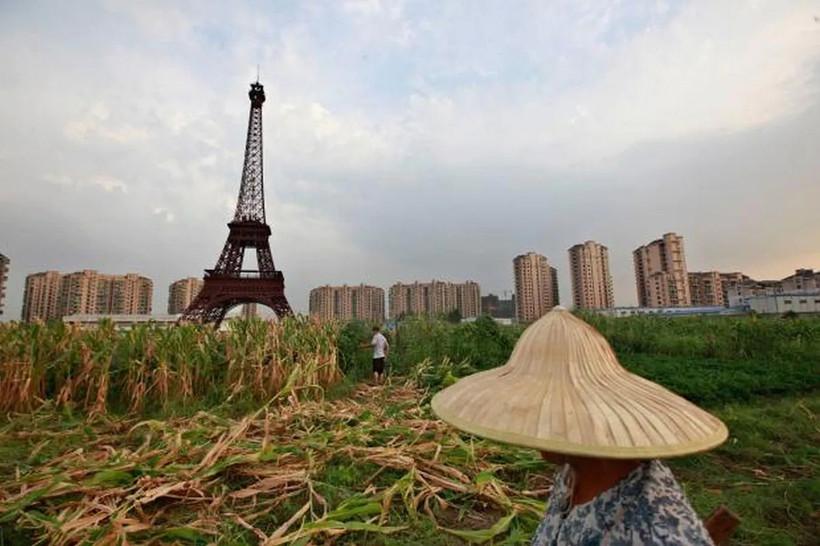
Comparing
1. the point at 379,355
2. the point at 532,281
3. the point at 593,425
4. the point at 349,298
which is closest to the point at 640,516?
the point at 593,425

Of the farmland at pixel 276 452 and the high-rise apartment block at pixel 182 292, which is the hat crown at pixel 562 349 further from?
the high-rise apartment block at pixel 182 292

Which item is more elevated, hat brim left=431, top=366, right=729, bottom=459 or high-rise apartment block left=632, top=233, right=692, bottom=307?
high-rise apartment block left=632, top=233, right=692, bottom=307

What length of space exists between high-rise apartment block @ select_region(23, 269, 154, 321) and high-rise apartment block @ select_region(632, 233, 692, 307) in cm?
5901

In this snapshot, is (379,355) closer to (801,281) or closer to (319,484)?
(319,484)

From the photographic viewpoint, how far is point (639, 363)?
9.48 metres

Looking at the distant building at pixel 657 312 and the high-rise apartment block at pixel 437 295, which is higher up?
the high-rise apartment block at pixel 437 295

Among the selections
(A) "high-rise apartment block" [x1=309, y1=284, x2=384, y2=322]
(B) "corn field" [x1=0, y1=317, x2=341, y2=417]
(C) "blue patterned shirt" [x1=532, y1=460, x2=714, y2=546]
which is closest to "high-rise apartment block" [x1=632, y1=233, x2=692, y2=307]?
(A) "high-rise apartment block" [x1=309, y1=284, x2=384, y2=322]

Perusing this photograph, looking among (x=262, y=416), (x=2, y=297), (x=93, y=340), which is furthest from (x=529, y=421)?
(x=2, y=297)

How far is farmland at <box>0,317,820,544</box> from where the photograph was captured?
8.16 feet

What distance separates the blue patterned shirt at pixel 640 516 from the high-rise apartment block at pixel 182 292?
2344 inches

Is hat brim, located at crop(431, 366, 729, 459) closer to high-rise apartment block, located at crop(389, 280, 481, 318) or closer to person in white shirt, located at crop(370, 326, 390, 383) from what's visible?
→ person in white shirt, located at crop(370, 326, 390, 383)

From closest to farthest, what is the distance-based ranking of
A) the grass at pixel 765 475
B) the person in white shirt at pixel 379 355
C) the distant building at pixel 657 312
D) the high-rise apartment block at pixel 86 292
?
the grass at pixel 765 475, the person in white shirt at pixel 379 355, the distant building at pixel 657 312, the high-rise apartment block at pixel 86 292

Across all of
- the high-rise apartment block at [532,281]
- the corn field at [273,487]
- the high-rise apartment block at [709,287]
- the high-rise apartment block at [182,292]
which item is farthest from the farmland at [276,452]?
the high-rise apartment block at [709,287]

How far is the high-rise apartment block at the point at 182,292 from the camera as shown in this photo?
53.8 m
